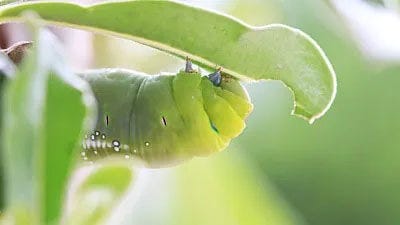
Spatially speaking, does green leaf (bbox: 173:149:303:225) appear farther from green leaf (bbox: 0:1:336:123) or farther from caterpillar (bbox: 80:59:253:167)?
green leaf (bbox: 0:1:336:123)

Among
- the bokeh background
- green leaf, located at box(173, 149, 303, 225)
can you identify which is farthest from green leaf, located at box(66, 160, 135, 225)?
the bokeh background

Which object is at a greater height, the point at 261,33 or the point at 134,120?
Result: the point at 261,33

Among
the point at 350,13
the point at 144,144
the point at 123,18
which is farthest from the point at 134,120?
the point at 350,13

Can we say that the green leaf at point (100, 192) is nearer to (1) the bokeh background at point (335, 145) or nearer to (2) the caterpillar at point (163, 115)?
(2) the caterpillar at point (163, 115)

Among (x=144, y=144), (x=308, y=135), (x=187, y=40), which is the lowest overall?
(x=308, y=135)

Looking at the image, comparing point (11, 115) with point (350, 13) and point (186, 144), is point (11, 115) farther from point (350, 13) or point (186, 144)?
point (350, 13)

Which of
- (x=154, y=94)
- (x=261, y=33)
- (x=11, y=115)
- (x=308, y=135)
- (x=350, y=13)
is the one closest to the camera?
(x=11, y=115)

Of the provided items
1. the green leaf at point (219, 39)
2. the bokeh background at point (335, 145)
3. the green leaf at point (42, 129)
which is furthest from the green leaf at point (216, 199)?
the green leaf at point (42, 129)
